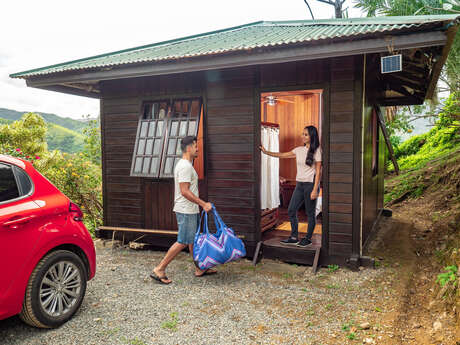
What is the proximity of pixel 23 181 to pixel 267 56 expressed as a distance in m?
3.20

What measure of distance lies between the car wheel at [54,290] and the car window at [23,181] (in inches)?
25.1

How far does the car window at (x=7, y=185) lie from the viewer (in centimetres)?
314

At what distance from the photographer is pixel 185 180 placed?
4469 millimetres

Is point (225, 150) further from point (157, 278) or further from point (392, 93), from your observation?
point (392, 93)

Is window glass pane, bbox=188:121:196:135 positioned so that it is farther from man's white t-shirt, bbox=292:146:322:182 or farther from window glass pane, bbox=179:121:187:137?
man's white t-shirt, bbox=292:146:322:182

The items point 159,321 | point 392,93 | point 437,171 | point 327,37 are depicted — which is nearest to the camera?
point 159,321

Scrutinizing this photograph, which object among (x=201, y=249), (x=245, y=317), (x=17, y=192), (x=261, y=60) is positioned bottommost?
(x=245, y=317)

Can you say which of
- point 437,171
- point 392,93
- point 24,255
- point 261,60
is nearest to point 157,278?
point 24,255

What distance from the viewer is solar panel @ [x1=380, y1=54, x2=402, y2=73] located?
167 inches

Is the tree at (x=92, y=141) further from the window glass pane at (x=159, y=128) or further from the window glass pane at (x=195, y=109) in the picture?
the window glass pane at (x=195, y=109)

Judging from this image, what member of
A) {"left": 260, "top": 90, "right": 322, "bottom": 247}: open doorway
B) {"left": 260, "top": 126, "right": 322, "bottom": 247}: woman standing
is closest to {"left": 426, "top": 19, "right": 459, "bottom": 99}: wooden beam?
{"left": 260, "top": 126, "right": 322, "bottom": 247}: woman standing

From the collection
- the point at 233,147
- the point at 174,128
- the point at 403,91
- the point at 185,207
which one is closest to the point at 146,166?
the point at 174,128

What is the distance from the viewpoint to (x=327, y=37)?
434 centimetres

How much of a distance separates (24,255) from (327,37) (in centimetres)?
393
